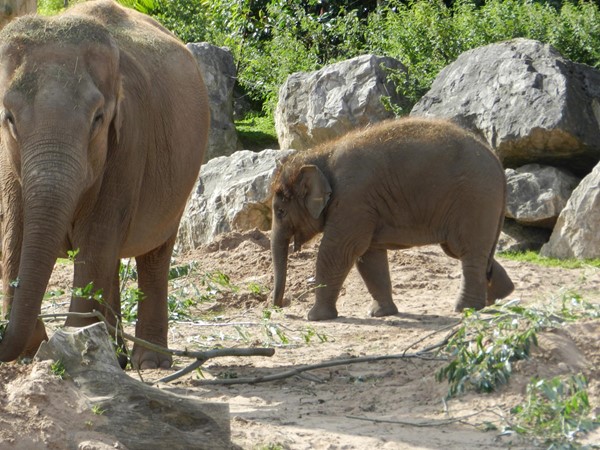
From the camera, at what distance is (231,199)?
42.6 ft

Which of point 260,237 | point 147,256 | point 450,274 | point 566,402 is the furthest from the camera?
point 260,237

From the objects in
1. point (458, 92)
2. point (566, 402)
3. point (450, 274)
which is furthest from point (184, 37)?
point (566, 402)

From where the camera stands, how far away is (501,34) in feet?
50.5

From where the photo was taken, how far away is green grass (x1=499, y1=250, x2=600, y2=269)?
450 inches

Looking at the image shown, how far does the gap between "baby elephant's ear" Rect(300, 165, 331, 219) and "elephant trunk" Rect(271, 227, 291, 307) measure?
16.3 inches

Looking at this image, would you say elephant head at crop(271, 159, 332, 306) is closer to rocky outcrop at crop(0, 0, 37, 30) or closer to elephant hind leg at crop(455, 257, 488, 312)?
elephant hind leg at crop(455, 257, 488, 312)

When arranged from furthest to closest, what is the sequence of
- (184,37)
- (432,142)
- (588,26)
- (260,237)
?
1. (184,37)
2. (588,26)
3. (260,237)
4. (432,142)

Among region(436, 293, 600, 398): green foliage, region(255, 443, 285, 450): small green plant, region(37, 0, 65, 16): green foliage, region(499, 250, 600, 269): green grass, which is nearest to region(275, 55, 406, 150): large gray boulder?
region(499, 250, 600, 269): green grass

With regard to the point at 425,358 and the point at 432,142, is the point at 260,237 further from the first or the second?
the point at 425,358

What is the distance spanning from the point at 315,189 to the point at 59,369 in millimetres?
5252

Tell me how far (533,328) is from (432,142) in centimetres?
413

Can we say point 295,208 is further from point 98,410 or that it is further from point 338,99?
point 98,410

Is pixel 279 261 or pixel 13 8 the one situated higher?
pixel 13 8

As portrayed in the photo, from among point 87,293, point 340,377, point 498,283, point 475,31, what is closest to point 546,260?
point 498,283
